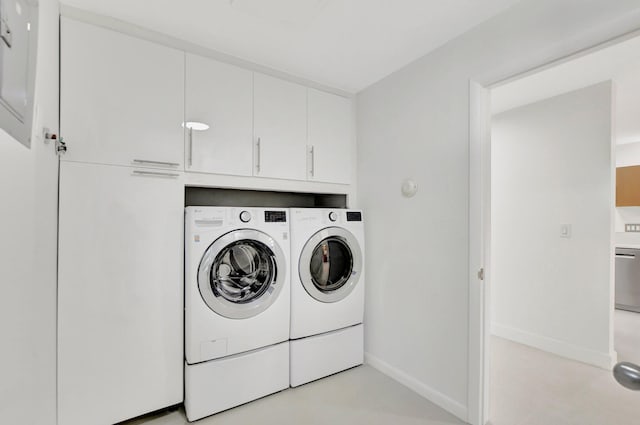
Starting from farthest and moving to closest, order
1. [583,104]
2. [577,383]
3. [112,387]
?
1. [583,104]
2. [577,383]
3. [112,387]

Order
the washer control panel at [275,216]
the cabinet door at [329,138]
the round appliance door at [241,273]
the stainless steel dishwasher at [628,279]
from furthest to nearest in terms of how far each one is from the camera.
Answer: the stainless steel dishwasher at [628,279] < the cabinet door at [329,138] < the washer control panel at [275,216] < the round appliance door at [241,273]

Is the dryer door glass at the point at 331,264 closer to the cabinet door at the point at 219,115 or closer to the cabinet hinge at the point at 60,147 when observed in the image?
the cabinet door at the point at 219,115

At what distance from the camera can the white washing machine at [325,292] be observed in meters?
2.15

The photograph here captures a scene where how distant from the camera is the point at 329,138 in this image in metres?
2.52

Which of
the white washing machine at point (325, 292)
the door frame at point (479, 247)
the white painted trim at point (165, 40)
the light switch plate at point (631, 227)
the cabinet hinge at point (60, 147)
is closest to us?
the cabinet hinge at point (60, 147)

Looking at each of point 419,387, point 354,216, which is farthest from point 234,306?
point 419,387

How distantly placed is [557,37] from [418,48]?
2.61 ft

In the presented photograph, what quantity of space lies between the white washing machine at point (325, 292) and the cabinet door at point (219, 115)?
0.60 meters

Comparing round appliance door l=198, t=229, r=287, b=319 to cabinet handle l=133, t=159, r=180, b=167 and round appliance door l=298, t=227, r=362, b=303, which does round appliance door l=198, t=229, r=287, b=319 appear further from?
cabinet handle l=133, t=159, r=180, b=167

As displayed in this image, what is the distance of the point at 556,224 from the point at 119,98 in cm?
354

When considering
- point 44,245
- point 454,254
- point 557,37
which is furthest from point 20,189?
point 557,37

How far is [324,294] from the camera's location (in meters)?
2.27

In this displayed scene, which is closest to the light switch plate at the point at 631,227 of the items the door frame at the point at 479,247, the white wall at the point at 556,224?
the white wall at the point at 556,224

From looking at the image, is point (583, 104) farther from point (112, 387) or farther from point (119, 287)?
point (112, 387)
